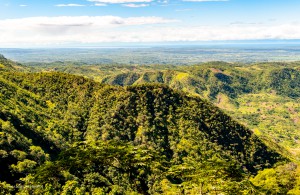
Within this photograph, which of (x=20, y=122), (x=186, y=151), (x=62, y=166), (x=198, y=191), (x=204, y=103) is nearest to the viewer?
(x=198, y=191)

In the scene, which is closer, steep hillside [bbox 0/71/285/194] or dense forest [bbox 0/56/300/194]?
dense forest [bbox 0/56/300/194]

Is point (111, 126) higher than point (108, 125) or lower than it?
lower

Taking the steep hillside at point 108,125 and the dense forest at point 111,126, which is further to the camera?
the steep hillside at point 108,125

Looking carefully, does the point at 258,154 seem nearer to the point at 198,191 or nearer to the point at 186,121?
the point at 186,121

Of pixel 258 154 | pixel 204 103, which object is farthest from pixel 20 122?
pixel 258 154

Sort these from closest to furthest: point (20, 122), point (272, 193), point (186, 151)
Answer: point (272, 193) → point (20, 122) → point (186, 151)

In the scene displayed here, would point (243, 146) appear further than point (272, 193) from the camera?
Yes

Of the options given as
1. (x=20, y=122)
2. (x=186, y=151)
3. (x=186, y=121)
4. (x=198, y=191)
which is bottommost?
(x=186, y=151)

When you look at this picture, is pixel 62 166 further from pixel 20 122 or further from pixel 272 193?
pixel 20 122

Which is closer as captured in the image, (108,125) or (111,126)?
(108,125)

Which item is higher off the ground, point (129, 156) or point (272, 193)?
point (129, 156)
